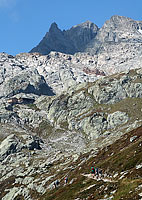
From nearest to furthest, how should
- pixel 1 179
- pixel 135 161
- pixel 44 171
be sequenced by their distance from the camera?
pixel 135 161 → pixel 44 171 → pixel 1 179

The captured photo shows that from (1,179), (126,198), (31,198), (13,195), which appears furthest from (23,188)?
(126,198)

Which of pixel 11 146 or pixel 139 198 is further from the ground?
pixel 11 146

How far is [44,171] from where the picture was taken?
4459 inches

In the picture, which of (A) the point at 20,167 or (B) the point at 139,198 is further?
(A) the point at 20,167

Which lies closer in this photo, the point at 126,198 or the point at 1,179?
the point at 126,198

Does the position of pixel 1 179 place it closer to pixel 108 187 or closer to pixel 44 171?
pixel 44 171

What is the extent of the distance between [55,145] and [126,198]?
164827 mm

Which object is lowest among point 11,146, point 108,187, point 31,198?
point 31,198

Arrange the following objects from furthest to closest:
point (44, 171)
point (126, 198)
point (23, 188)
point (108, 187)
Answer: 1. point (44, 171)
2. point (23, 188)
3. point (108, 187)
4. point (126, 198)

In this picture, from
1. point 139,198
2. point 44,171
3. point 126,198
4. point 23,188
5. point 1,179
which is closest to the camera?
point 139,198

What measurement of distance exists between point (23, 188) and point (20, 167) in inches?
1700

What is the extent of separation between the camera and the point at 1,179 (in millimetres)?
131750

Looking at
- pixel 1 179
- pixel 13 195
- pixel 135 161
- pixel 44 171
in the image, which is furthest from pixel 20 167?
pixel 135 161

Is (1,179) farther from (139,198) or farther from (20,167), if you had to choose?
(139,198)
